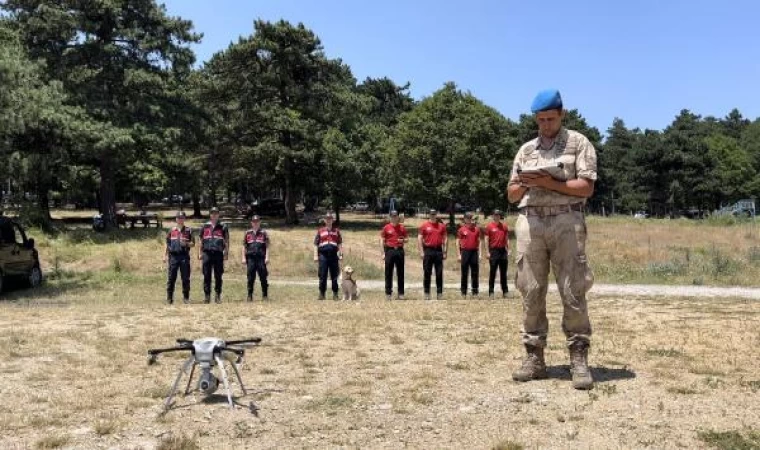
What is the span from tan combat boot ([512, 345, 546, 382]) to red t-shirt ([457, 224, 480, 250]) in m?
8.77

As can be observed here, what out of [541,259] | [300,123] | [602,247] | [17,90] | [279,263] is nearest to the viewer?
[541,259]

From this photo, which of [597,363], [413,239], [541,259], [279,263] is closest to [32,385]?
[541,259]

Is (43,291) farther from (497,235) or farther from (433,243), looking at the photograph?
(497,235)

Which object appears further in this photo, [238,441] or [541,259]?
[541,259]

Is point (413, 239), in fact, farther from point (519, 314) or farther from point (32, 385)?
point (32, 385)

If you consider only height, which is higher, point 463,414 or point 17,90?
point 17,90

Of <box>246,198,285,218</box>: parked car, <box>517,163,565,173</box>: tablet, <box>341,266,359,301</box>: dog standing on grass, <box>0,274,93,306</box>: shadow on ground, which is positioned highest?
<box>517,163,565,173</box>: tablet

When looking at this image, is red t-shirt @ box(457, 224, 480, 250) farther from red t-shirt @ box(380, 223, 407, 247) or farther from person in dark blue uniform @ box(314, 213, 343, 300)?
person in dark blue uniform @ box(314, 213, 343, 300)

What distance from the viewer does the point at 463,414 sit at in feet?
16.8

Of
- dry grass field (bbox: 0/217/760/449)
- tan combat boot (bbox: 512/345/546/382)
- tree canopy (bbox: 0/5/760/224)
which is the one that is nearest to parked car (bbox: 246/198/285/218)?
tree canopy (bbox: 0/5/760/224)

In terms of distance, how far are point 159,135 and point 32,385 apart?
2741 centimetres

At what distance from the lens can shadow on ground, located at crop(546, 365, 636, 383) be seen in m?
5.96

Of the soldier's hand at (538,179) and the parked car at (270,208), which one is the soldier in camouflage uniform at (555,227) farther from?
the parked car at (270,208)

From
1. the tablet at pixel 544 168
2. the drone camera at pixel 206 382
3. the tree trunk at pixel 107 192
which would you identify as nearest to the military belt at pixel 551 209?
the tablet at pixel 544 168
